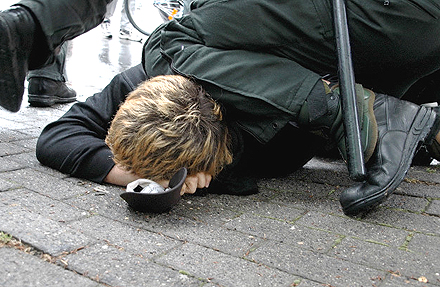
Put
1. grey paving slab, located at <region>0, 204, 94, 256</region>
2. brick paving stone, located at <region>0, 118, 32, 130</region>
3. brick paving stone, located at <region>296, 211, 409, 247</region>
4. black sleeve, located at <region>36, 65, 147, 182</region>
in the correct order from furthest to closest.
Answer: brick paving stone, located at <region>0, 118, 32, 130</region> < black sleeve, located at <region>36, 65, 147, 182</region> < brick paving stone, located at <region>296, 211, 409, 247</region> < grey paving slab, located at <region>0, 204, 94, 256</region>

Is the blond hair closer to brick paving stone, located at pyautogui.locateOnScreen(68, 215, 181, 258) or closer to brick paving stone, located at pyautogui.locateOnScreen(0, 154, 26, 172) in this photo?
brick paving stone, located at pyautogui.locateOnScreen(68, 215, 181, 258)

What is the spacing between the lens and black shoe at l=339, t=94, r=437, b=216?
2.04 metres

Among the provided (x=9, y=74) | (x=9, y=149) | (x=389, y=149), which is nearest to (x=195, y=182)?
(x=389, y=149)

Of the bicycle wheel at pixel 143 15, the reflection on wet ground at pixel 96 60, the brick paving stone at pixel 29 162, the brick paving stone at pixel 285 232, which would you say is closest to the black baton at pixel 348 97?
the brick paving stone at pixel 285 232

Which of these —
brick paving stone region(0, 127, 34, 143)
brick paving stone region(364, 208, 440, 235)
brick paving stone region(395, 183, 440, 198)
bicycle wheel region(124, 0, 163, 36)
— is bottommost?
bicycle wheel region(124, 0, 163, 36)

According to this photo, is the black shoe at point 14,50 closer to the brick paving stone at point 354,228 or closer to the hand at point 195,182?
the hand at point 195,182

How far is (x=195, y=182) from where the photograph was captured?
2158 mm

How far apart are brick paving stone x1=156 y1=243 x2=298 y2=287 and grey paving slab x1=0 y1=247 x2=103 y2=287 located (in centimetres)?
27

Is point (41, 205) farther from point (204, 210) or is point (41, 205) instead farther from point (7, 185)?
point (204, 210)

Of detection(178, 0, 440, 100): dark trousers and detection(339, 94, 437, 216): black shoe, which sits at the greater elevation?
detection(178, 0, 440, 100): dark trousers

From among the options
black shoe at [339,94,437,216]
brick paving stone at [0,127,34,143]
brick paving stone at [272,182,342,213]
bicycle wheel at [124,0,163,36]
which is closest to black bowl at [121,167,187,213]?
brick paving stone at [272,182,342,213]

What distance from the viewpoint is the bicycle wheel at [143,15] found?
8.96 metres

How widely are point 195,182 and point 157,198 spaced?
269 mm

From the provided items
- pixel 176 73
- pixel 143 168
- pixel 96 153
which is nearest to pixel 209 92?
pixel 176 73
